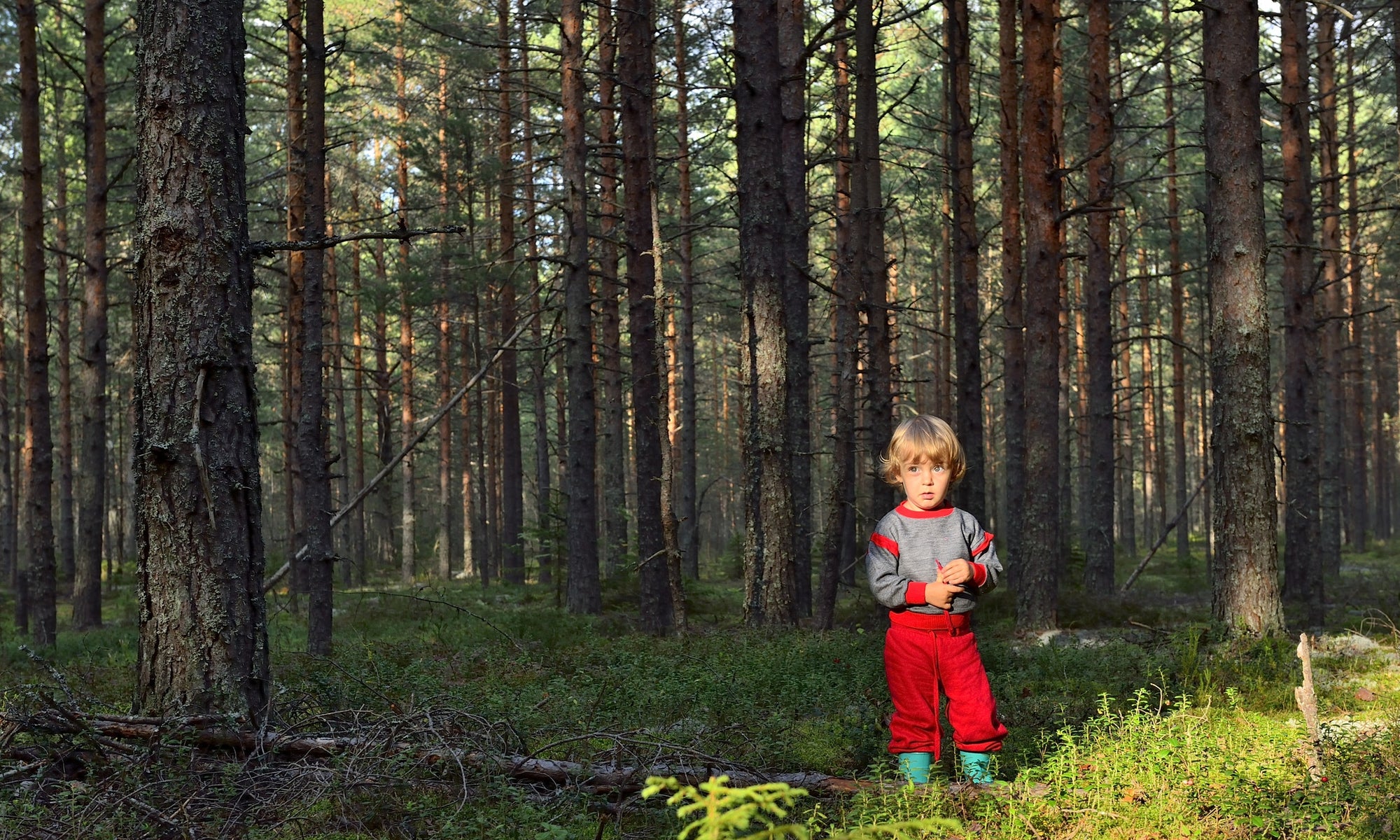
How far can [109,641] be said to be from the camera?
13.2 meters

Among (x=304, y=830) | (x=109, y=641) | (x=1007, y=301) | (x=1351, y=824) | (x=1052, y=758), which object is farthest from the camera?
(x=1007, y=301)

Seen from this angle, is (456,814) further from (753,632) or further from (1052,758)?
(753,632)

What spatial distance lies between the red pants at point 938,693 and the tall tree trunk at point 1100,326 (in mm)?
12619

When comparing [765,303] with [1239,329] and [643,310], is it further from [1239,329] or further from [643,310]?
[1239,329]

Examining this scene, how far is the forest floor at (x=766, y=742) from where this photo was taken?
12.5ft

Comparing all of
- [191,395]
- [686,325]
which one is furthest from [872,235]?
[191,395]

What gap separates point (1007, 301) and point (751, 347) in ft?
20.9

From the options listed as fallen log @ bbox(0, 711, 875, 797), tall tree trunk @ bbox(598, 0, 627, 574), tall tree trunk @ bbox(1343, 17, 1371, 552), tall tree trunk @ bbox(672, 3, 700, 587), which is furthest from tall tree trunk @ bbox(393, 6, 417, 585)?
tall tree trunk @ bbox(1343, 17, 1371, 552)

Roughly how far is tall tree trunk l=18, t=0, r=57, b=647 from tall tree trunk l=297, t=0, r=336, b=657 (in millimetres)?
5463

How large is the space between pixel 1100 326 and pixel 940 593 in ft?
47.5

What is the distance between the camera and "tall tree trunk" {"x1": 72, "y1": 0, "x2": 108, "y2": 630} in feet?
47.6

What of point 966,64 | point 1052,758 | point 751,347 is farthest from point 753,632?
point 966,64

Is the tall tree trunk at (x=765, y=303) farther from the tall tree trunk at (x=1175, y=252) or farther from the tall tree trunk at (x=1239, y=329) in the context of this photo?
the tall tree trunk at (x=1175, y=252)

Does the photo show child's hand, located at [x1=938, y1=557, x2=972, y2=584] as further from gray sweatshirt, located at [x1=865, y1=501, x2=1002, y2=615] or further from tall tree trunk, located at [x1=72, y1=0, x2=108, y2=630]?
tall tree trunk, located at [x1=72, y1=0, x2=108, y2=630]
